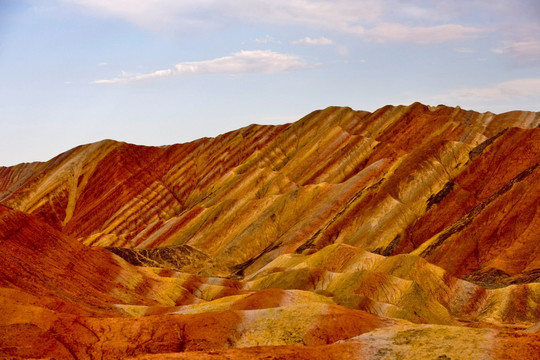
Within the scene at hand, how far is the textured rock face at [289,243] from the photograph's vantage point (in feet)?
127

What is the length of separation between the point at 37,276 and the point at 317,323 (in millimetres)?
27377

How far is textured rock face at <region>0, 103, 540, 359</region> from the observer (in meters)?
38.8

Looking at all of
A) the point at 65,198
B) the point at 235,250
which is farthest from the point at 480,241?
the point at 65,198

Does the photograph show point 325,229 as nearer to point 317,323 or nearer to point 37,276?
point 37,276

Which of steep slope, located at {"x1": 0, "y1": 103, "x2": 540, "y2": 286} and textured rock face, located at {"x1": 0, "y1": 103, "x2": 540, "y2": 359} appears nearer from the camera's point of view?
textured rock face, located at {"x1": 0, "y1": 103, "x2": 540, "y2": 359}

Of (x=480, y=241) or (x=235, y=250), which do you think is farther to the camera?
(x=235, y=250)

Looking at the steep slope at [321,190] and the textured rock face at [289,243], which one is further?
the steep slope at [321,190]

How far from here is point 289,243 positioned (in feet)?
325

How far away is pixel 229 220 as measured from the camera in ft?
364

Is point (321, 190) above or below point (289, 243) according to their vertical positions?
above

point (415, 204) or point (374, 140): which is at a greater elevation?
point (374, 140)

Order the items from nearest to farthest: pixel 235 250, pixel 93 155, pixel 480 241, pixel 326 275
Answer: pixel 326 275 → pixel 480 241 → pixel 235 250 → pixel 93 155

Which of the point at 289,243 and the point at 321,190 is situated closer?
the point at 289,243

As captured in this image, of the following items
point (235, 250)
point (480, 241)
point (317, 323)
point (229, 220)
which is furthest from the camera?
point (229, 220)
